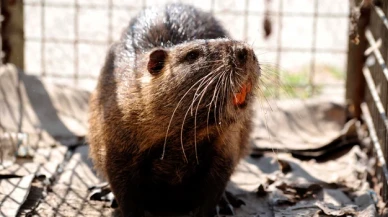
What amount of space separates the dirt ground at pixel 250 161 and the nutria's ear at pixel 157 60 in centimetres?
67

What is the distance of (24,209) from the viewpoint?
523 cm

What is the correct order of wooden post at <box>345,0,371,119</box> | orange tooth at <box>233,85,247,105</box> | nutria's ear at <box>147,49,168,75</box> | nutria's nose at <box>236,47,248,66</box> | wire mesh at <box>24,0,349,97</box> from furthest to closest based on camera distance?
wire mesh at <box>24,0,349,97</box>, wooden post at <box>345,0,371,119</box>, nutria's ear at <box>147,49,168,75</box>, orange tooth at <box>233,85,247,105</box>, nutria's nose at <box>236,47,248,66</box>

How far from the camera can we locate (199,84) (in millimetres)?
4723

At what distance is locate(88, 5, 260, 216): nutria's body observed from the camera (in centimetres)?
468

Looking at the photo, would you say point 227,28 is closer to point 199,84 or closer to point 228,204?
point 228,204

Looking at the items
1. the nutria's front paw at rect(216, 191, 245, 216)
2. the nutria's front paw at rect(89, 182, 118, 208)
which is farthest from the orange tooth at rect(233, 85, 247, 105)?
the nutria's front paw at rect(89, 182, 118, 208)

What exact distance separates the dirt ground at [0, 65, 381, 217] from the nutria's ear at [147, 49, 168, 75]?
67cm

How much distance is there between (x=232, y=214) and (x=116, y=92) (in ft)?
3.65

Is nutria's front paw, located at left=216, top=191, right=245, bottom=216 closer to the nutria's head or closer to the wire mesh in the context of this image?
the nutria's head

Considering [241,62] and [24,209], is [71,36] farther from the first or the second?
[241,62]

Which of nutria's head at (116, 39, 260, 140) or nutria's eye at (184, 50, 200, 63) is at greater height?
nutria's eye at (184, 50, 200, 63)

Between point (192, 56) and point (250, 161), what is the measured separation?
2.07 metres

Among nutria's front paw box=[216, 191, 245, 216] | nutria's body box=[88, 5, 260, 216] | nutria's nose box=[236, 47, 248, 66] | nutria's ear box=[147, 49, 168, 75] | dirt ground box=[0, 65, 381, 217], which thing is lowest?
nutria's front paw box=[216, 191, 245, 216]

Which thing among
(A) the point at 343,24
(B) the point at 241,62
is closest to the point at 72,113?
(B) the point at 241,62
